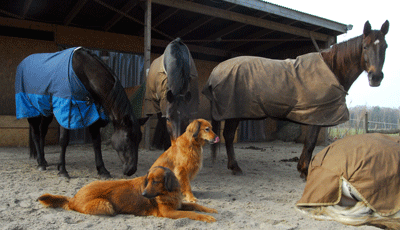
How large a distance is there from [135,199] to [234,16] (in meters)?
6.66

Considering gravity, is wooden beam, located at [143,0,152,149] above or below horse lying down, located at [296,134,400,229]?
above

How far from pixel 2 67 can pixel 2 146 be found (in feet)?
7.42

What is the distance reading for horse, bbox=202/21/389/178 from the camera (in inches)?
155

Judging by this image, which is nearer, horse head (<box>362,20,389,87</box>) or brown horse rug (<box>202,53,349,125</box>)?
horse head (<box>362,20,389,87</box>)

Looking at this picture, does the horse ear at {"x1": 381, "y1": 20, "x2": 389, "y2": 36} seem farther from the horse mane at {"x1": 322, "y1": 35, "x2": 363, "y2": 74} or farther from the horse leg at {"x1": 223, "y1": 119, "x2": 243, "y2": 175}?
the horse leg at {"x1": 223, "y1": 119, "x2": 243, "y2": 175}

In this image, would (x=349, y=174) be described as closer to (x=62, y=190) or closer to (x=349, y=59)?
(x=349, y=59)

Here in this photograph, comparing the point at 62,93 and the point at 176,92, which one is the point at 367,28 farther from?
the point at 62,93

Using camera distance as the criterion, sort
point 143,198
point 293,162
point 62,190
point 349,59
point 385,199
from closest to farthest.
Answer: point 385,199
point 143,198
point 62,190
point 349,59
point 293,162

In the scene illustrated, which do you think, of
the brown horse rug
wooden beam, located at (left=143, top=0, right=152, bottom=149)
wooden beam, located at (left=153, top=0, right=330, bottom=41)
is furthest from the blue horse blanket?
wooden beam, located at (left=153, top=0, right=330, bottom=41)

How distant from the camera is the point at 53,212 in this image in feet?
8.12

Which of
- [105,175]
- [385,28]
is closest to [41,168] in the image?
[105,175]

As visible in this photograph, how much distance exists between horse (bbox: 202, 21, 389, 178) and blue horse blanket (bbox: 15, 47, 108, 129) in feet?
6.46

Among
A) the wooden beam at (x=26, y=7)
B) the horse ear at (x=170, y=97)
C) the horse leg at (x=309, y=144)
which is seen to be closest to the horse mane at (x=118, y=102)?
the horse ear at (x=170, y=97)

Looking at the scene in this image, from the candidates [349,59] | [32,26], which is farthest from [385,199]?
[32,26]
